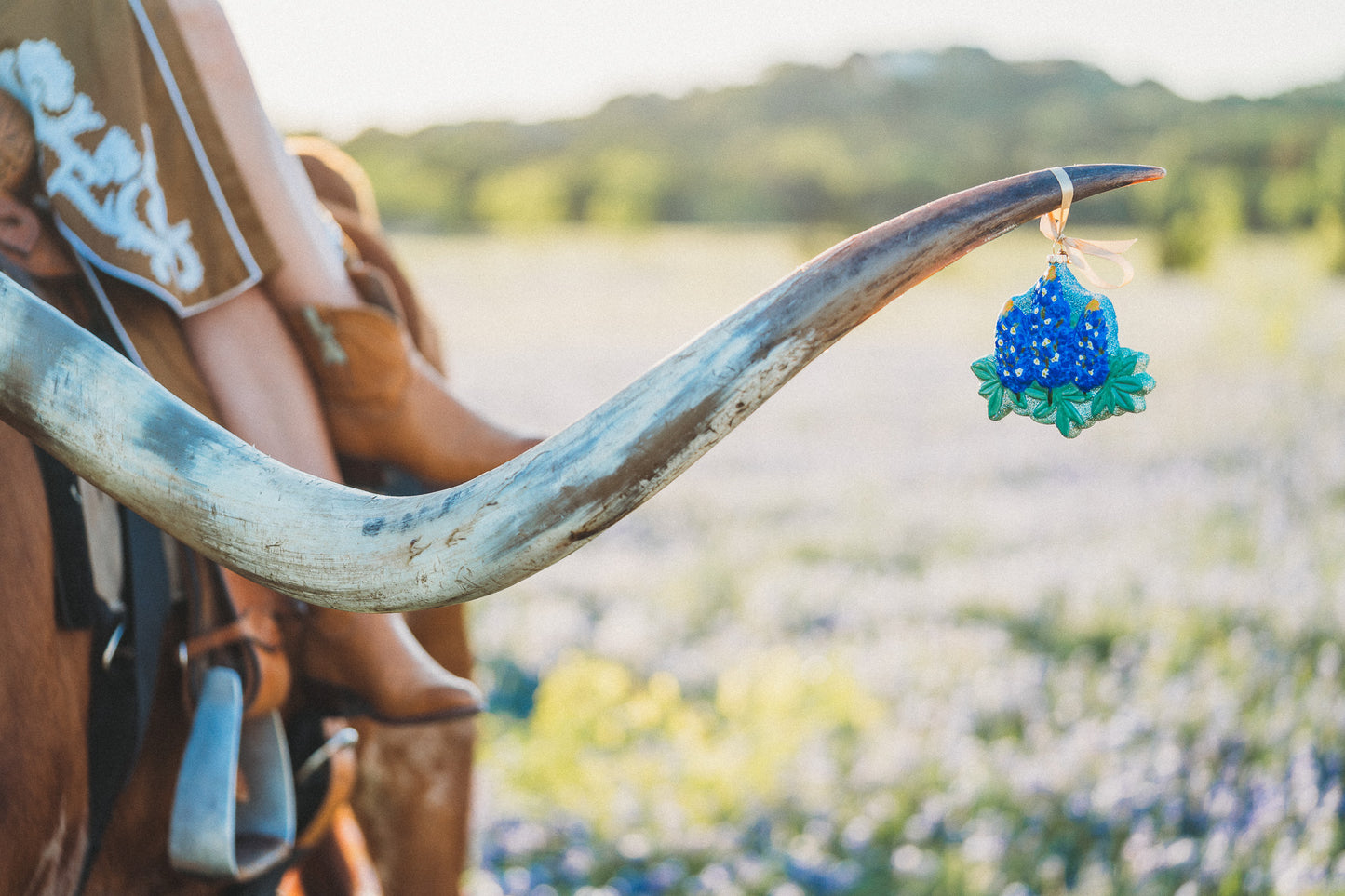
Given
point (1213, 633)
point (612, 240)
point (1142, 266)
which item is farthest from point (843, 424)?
point (612, 240)

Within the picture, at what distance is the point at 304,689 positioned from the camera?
186 centimetres

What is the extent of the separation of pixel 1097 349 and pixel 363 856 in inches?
79.0

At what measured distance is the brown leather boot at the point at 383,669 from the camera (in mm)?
1693

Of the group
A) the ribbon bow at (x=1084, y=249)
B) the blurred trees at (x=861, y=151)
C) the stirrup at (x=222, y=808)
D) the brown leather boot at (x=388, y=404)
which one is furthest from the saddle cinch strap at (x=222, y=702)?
the blurred trees at (x=861, y=151)

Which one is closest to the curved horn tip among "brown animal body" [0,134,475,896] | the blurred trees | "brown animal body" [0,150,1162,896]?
"brown animal body" [0,150,1162,896]

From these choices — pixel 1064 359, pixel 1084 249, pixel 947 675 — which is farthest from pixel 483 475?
pixel 947 675

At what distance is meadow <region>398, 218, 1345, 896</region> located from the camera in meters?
3.51

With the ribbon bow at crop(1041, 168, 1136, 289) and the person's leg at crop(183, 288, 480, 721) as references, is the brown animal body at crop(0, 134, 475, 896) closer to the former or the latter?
the person's leg at crop(183, 288, 480, 721)

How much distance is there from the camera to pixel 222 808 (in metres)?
1.47

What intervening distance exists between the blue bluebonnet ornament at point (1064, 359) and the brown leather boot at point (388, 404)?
3.21 ft

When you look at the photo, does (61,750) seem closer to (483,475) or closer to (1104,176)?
(483,475)

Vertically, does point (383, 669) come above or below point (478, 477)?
below

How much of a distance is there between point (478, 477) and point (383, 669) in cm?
83

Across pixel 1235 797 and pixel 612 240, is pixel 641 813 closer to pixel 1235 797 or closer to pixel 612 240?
pixel 1235 797
